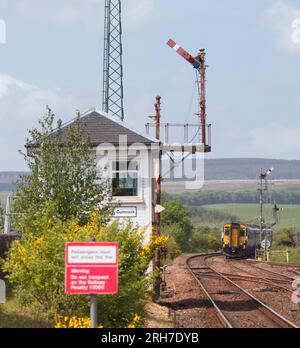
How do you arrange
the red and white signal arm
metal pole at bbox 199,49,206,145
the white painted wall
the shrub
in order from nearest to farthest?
the red and white signal arm → the shrub → the white painted wall → metal pole at bbox 199,49,206,145

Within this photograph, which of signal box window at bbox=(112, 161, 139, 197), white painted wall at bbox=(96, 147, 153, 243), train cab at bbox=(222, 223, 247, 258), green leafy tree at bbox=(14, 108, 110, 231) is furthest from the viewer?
train cab at bbox=(222, 223, 247, 258)

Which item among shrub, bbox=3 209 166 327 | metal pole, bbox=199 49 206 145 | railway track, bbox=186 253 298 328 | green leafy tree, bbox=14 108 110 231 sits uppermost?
metal pole, bbox=199 49 206 145

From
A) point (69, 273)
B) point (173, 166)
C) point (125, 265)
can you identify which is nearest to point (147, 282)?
point (125, 265)

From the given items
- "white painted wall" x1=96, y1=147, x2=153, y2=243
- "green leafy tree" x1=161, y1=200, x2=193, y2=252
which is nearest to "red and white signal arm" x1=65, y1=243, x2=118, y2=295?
"white painted wall" x1=96, y1=147, x2=153, y2=243

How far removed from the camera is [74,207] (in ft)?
51.5

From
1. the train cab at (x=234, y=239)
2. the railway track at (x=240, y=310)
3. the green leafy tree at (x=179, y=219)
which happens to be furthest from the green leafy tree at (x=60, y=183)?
the green leafy tree at (x=179, y=219)

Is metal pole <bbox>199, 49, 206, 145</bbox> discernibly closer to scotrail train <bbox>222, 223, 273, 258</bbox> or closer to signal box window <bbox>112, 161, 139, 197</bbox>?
signal box window <bbox>112, 161, 139, 197</bbox>

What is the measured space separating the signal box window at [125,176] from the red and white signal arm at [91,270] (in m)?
14.8

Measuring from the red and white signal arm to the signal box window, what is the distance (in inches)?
583

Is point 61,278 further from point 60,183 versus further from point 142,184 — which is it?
point 142,184

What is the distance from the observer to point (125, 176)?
74.0 ft

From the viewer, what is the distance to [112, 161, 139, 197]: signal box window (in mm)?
22484

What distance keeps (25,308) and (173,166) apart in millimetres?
11151

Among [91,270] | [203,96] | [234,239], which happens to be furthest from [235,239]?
[91,270]
